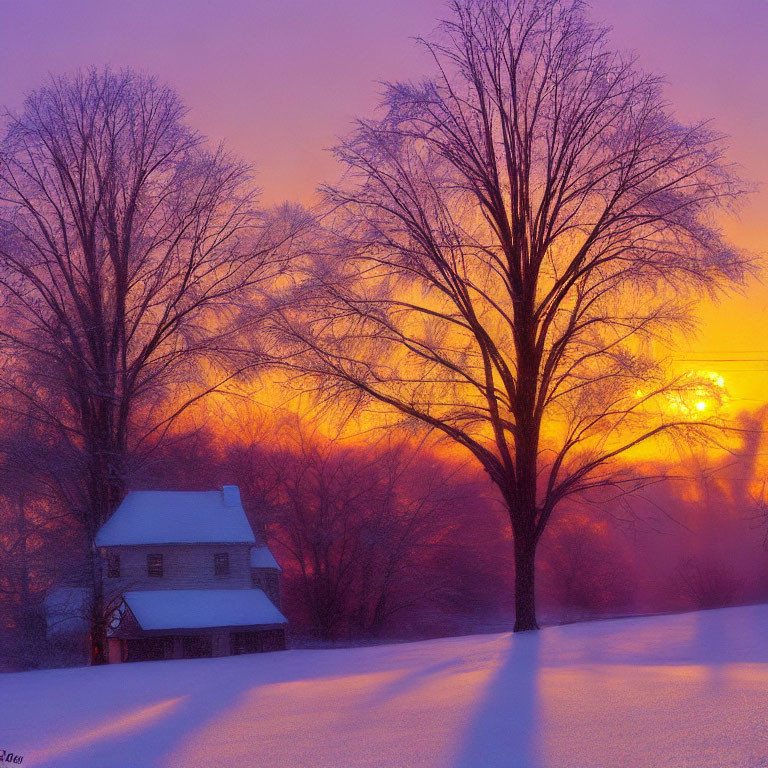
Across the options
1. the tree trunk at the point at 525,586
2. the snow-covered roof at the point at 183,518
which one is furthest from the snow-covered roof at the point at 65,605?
the tree trunk at the point at 525,586

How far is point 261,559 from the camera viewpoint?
33.7 metres

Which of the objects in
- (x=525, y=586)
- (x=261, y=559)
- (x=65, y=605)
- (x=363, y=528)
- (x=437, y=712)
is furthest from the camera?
(x=363, y=528)

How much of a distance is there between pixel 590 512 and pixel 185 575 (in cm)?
2703

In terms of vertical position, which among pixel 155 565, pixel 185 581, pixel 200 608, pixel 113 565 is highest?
pixel 113 565

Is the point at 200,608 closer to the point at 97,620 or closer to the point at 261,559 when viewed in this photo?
the point at 97,620

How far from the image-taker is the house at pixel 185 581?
25.0m

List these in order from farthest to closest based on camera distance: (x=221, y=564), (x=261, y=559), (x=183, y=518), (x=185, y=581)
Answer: (x=261, y=559)
(x=221, y=564)
(x=183, y=518)
(x=185, y=581)

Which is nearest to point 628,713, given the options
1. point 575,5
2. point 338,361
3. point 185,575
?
point 338,361

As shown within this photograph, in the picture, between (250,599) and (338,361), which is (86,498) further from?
(338,361)

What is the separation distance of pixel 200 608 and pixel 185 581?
1.03 metres

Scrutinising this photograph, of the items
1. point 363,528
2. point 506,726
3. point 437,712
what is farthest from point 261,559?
point 506,726

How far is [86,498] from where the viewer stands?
841 inches

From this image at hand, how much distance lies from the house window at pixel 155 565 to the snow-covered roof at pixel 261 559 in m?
6.71

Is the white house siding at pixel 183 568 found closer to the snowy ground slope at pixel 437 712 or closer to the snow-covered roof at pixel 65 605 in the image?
the snow-covered roof at pixel 65 605
